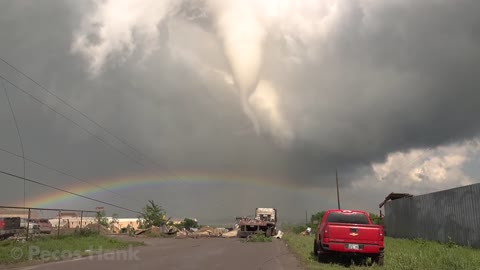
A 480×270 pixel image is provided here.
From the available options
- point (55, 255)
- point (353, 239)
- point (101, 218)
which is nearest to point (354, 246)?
point (353, 239)

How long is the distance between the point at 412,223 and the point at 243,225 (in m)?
20.0

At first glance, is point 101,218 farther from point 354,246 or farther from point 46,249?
point 354,246

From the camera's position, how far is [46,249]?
2089 centimetres

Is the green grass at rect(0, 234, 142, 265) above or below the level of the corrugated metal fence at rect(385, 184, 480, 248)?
below

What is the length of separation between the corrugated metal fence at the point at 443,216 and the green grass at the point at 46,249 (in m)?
18.3

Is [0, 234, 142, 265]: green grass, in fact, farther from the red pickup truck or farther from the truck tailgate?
the truck tailgate

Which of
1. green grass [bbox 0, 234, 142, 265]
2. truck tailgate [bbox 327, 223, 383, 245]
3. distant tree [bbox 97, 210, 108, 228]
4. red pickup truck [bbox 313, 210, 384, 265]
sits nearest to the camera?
red pickup truck [bbox 313, 210, 384, 265]

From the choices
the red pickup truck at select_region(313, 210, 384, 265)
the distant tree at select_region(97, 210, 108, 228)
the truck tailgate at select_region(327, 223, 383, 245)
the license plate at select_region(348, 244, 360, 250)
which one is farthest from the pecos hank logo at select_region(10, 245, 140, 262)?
the distant tree at select_region(97, 210, 108, 228)

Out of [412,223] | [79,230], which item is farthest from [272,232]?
[79,230]

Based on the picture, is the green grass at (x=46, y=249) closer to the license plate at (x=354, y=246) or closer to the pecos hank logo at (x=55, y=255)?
the pecos hank logo at (x=55, y=255)

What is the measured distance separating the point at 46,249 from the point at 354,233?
1431 centimetres

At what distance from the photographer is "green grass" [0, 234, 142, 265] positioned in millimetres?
17312

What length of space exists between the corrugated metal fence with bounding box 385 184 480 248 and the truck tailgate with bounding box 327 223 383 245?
328 inches

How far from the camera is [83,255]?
798 inches
